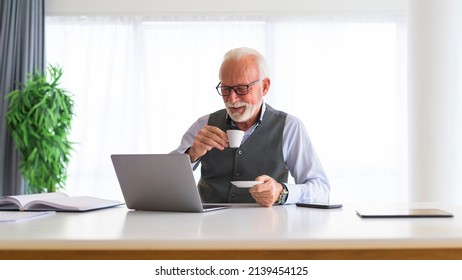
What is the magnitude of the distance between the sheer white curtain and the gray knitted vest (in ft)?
8.75

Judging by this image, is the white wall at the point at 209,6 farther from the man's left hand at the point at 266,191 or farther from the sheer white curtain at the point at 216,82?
the man's left hand at the point at 266,191

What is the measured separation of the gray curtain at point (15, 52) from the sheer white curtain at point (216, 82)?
7.3 inches

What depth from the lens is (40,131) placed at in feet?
15.3

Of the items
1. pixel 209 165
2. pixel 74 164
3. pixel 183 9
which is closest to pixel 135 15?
pixel 183 9

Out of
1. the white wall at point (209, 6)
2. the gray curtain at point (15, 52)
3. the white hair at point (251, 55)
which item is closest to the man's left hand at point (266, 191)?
the white hair at point (251, 55)

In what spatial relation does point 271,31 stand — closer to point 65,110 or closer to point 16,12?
point 65,110

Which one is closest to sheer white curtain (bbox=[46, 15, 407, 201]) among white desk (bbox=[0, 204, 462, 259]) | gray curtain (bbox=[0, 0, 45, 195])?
gray curtain (bbox=[0, 0, 45, 195])

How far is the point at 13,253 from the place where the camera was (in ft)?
3.94

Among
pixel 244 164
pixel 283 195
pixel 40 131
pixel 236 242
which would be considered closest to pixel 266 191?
pixel 283 195

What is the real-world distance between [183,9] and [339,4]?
53.7 inches

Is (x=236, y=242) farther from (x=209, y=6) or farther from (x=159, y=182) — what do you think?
(x=209, y=6)

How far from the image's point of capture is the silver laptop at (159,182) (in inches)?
69.0

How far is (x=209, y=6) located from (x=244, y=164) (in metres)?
2.95

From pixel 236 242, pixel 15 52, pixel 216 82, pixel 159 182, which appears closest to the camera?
pixel 236 242
